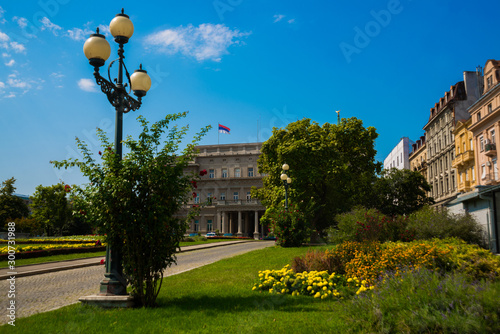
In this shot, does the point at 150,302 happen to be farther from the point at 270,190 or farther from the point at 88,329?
the point at 270,190

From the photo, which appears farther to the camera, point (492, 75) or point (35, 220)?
point (35, 220)

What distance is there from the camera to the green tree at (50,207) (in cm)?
6138

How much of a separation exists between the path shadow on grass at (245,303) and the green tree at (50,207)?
59582 mm

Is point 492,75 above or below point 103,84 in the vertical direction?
above

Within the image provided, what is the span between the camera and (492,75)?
4006 cm

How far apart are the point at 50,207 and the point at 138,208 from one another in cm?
6158

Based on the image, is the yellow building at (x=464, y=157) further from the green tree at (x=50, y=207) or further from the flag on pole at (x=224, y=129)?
the green tree at (x=50, y=207)

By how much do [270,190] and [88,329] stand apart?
32539 mm

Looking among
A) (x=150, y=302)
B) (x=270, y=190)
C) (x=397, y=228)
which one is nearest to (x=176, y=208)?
(x=150, y=302)

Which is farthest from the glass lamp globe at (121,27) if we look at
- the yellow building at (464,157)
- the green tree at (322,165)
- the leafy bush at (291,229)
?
the yellow building at (464,157)

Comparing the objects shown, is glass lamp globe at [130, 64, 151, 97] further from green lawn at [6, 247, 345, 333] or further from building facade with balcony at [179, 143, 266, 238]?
building facade with balcony at [179, 143, 266, 238]

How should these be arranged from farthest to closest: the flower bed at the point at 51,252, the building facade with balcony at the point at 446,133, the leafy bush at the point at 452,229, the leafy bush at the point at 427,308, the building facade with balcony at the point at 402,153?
1. the building facade with balcony at the point at 402,153
2. the building facade with balcony at the point at 446,133
3. the flower bed at the point at 51,252
4. the leafy bush at the point at 452,229
5. the leafy bush at the point at 427,308

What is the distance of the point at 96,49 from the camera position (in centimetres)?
843

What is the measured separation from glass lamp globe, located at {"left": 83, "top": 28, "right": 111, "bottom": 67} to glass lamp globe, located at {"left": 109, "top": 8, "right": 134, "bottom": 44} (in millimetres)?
426
